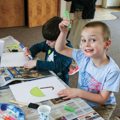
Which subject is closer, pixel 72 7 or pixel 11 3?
pixel 72 7

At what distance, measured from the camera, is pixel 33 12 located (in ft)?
14.0

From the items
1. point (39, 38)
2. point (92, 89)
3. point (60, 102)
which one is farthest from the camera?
point (39, 38)

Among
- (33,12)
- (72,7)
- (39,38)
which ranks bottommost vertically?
(39,38)

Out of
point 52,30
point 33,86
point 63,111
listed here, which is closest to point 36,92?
point 33,86

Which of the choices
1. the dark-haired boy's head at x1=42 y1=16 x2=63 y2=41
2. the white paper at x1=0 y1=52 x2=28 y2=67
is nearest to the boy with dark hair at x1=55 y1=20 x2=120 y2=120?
the dark-haired boy's head at x1=42 y1=16 x2=63 y2=41

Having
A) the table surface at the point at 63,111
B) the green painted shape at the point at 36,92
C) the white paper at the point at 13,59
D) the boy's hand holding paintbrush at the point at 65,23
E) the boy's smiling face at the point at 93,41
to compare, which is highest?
the boy's hand holding paintbrush at the point at 65,23

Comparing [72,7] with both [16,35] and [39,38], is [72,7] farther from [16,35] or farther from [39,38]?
[16,35]

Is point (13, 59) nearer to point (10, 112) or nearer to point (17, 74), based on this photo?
point (17, 74)

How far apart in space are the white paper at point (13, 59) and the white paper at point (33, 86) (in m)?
0.25

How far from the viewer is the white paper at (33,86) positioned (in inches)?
41.8

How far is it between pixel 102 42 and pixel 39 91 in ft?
1.26

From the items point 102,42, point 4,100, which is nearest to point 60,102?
point 4,100

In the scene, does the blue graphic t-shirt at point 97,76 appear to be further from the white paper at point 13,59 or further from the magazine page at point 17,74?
the white paper at point 13,59

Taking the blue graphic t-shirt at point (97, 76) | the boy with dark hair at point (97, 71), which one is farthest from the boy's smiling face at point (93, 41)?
the blue graphic t-shirt at point (97, 76)
